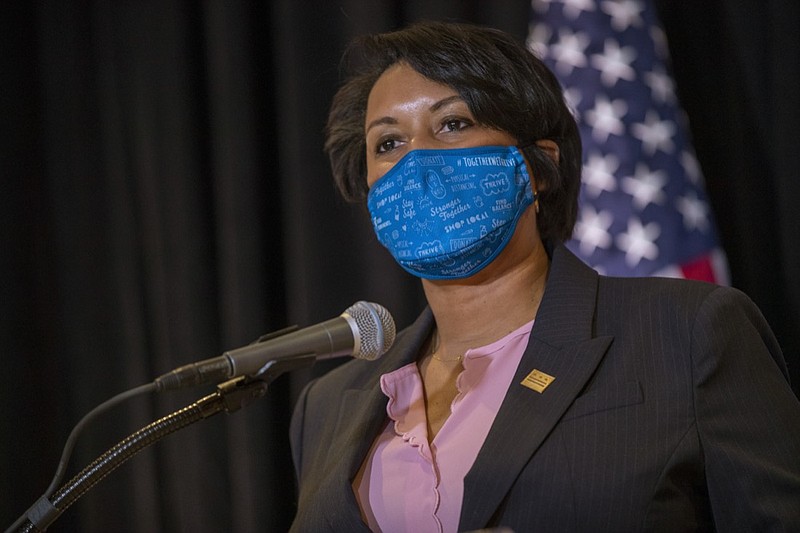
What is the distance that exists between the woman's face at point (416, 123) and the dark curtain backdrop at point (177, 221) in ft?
2.80

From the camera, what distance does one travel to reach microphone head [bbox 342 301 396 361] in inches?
67.7

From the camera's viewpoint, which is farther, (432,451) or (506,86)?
(506,86)

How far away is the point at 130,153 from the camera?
130 inches

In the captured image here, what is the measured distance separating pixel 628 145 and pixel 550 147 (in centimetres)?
76

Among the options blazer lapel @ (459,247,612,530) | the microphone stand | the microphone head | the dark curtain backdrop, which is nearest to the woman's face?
blazer lapel @ (459,247,612,530)

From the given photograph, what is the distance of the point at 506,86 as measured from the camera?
2.22 m

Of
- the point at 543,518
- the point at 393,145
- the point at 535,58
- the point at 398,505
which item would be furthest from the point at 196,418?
the point at 535,58

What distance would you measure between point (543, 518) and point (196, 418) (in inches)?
27.6

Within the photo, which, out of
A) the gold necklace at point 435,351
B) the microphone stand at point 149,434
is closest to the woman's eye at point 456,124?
the gold necklace at point 435,351

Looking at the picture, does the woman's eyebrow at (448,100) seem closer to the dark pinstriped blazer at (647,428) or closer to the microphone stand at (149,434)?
the dark pinstriped blazer at (647,428)

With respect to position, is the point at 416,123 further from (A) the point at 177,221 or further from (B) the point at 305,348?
(A) the point at 177,221

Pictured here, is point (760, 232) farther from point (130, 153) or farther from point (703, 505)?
point (130, 153)

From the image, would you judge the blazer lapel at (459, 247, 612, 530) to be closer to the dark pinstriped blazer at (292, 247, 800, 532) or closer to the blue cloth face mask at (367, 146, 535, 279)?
the dark pinstriped blazer at (292, 247, 800, 532)

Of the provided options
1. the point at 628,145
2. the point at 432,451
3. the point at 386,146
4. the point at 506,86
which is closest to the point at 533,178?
the point at 506,86
